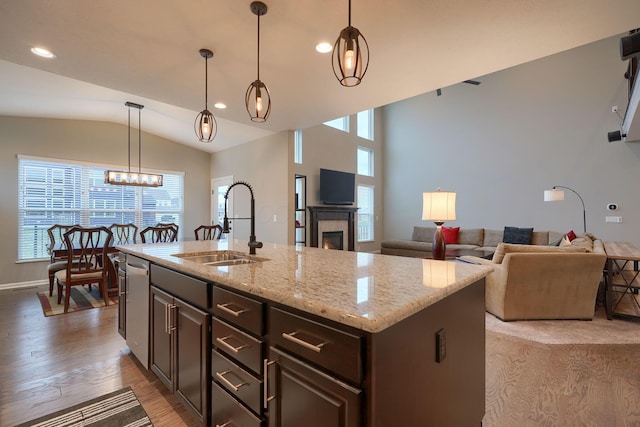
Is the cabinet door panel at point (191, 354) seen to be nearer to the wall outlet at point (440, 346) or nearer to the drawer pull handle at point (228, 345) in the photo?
the drawer pull handle at point (228, 345)

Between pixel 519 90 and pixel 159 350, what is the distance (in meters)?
7.97

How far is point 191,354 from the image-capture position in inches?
61.5

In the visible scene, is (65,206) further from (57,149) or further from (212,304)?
(212,304)

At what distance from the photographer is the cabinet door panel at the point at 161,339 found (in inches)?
70.2

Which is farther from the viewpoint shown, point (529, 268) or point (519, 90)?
point (519, 90)

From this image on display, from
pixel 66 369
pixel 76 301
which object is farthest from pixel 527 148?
pixel 76 301

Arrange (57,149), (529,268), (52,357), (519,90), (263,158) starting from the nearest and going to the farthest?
(52,357)
(529,268)
(57,149)
(263,158)
(519,90)

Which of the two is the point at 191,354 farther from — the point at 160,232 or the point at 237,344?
the point at 160,232

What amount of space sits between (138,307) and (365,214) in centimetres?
660

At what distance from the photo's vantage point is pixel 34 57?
2684 mm

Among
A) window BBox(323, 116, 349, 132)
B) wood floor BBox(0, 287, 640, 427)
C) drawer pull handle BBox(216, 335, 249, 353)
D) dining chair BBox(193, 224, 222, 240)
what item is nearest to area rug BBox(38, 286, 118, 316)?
wood floor BBox(0, 287, 640, 427)

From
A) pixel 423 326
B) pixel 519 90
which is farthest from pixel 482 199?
pixel 423 326

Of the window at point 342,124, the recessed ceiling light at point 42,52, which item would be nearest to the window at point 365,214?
the window at point 342,124

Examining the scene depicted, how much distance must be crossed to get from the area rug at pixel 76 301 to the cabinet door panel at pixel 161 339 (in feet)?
8.39
